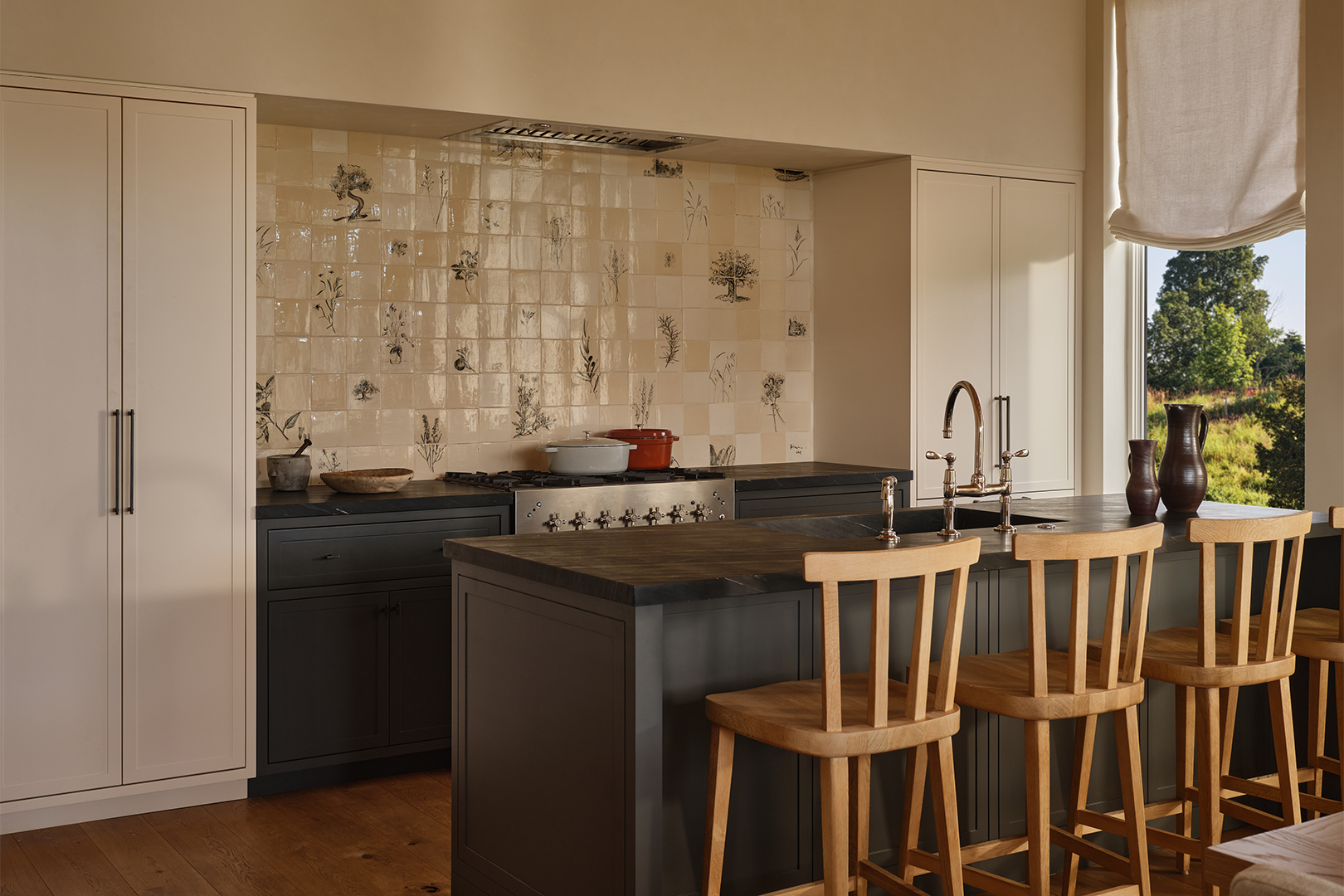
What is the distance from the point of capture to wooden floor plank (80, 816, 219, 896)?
3049mm

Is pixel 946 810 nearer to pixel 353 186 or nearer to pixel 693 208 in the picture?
pixel 353 186

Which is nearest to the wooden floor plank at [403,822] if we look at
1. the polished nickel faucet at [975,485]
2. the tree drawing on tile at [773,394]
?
the polished nickel faucet at [975,485]

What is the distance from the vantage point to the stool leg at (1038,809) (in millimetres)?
2410

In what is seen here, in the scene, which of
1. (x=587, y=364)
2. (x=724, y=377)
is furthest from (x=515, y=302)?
(x=724, y=377)

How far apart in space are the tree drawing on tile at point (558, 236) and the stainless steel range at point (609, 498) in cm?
87

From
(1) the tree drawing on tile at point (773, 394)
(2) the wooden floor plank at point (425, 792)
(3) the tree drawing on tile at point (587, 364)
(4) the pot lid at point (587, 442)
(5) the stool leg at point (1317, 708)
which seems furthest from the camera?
(1) the tree drawing on tile at point (773, 394)

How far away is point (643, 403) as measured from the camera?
5.03 metres

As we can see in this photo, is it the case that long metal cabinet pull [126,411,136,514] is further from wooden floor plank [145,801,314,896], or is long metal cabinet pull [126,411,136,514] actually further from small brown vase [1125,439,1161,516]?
small brown vase [1125,439,1161,516]

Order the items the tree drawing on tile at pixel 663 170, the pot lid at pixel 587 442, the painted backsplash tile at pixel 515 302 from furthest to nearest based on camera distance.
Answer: the tree drawing on tile at pixel 663 170 < the pot lid at pixel 587 442 < the painted backsplash tile at pixel 515 302

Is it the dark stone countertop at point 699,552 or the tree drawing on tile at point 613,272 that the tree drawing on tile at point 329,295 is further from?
the dark stone countertop at point 699,552

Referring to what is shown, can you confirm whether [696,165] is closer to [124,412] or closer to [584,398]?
[584,398]

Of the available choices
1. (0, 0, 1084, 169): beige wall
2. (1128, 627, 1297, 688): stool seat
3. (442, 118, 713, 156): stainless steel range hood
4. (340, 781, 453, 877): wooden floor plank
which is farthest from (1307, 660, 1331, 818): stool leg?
(442, 118, 713, 156): stainless steel range hood

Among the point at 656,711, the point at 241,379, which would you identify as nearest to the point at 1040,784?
the point at 656,711

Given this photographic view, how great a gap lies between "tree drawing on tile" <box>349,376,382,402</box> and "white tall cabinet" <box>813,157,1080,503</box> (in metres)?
2.04
